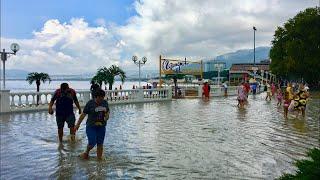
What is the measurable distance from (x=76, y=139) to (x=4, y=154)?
2.42 metres

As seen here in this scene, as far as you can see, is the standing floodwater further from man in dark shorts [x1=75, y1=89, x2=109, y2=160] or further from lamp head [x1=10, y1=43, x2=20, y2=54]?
lamp head [x1=10, y1=43, x2=20, y2=54]

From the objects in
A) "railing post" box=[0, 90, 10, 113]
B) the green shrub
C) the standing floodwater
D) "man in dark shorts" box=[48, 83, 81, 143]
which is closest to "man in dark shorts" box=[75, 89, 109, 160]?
the standing floodwater

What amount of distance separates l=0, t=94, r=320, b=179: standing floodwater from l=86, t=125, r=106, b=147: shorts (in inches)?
15.4

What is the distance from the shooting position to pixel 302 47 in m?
59.4

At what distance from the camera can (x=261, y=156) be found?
33.2 ft

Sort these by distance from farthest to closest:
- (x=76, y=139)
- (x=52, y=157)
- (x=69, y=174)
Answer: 1. (x=76, y=139)
2. (x=52, y=157)
3. (x=69, y=174)

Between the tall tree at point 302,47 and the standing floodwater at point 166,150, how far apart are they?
43.7 m

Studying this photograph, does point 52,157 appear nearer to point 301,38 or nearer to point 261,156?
point 261,156

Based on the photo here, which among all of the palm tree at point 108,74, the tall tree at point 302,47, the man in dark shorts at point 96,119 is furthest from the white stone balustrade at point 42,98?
the tall tree at point 302,47

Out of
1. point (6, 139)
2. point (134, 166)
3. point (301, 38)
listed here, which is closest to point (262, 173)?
point (134, 166)

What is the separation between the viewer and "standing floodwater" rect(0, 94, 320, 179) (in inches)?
335

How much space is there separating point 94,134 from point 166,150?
206cm

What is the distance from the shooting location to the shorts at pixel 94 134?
9430mm

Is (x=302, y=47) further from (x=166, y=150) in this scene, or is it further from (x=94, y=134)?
(x=94, y=134)
